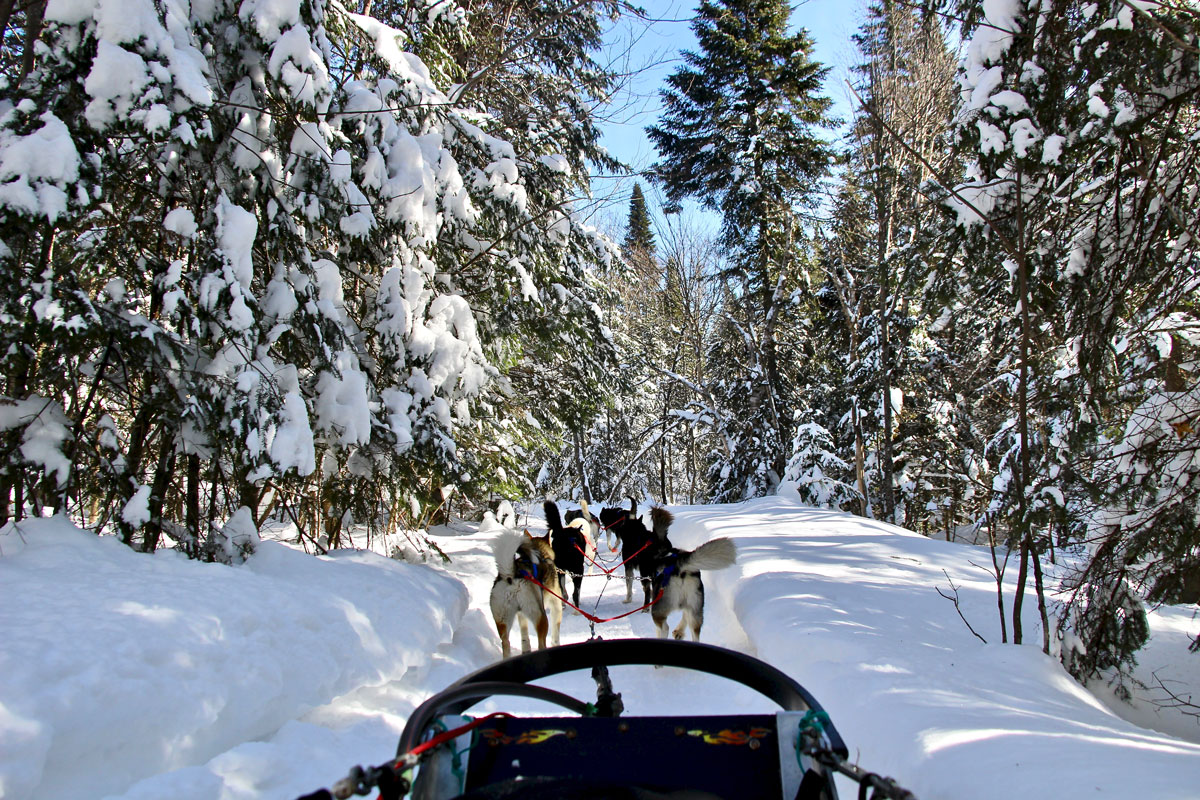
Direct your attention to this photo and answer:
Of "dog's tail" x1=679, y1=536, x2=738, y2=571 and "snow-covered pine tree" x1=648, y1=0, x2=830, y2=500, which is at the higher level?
"snow-covered pine tree" x1=648, y1=0, x2=830, y2=500

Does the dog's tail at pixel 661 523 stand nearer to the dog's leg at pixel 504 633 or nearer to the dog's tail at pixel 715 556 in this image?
the dog's tail at pixel 715 556

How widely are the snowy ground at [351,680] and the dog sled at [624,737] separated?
4.05 feet

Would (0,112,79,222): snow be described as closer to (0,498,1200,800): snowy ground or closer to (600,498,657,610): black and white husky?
(0,498,1200,800): snowy ground

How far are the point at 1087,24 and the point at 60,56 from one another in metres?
6.66

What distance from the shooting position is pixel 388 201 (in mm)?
6328

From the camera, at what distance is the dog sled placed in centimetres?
174

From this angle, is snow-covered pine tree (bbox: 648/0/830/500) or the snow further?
snow-covered pine tree (bbox: 648/0/830/500)

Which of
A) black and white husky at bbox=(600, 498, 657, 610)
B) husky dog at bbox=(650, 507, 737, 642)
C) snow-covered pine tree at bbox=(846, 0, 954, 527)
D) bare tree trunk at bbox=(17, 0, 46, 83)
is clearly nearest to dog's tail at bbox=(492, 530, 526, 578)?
husky dog at bbox=(650, 507, 737, 642)

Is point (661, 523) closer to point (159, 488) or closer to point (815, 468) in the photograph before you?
point (159, 488)

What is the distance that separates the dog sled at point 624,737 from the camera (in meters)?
1.74

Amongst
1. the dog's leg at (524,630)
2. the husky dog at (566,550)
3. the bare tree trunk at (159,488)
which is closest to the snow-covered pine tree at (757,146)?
the husky dog at (566,550)

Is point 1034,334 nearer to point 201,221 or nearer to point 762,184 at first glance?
point 201,221

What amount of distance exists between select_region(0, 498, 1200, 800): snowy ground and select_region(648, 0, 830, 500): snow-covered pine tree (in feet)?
52.1

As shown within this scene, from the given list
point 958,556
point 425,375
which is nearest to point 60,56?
point 425,375
